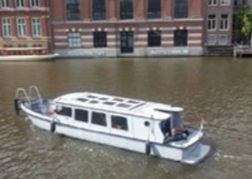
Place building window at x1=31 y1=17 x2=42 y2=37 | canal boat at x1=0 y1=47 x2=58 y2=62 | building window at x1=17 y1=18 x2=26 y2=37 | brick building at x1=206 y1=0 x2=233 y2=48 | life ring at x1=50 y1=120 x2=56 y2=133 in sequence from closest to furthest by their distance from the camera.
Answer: life ring at x1=50 y1=120 x2=56 y2=133 → canal boat at x1=0 y1=47 x2=58 y2=62 → building window at x1=17 y1=18 x2=26 y2=37 → building window at x1=31 y1=17 x2=42 y2=37 → brick building at x1=206 y1=0 x2=233 y2=48

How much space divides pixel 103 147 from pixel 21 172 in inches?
166

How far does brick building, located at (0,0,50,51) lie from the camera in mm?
52250

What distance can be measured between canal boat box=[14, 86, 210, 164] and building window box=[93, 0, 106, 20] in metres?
33.0

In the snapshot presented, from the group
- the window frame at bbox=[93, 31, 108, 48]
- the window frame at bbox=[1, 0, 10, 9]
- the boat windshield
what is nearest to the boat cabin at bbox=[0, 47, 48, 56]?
the window frame at bbox=[1, 0, 10, 9]

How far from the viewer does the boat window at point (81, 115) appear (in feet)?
64.9

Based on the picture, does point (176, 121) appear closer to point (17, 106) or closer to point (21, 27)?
point (17, 106)

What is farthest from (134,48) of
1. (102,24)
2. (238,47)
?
(238,47)

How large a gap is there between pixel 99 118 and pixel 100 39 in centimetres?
3501

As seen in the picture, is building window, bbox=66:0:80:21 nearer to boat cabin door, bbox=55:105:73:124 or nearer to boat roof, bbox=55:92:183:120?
boat roof, bbox=55:92:183:120

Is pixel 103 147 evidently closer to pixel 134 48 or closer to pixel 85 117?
pixel 85 117

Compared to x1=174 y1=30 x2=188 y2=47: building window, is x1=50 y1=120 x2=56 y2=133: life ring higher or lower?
lower

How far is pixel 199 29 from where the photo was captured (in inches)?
2076

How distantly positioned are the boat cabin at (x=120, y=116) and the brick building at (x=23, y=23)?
33.6 m

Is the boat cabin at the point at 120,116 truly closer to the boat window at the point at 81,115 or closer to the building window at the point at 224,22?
the boat window at the point at 81,115
